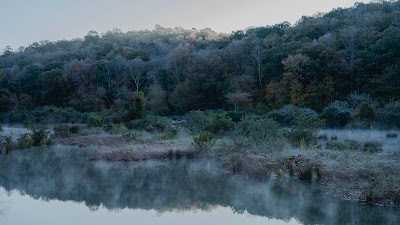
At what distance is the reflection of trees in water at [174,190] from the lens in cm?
987

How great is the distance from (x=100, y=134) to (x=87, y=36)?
6751 centimetres

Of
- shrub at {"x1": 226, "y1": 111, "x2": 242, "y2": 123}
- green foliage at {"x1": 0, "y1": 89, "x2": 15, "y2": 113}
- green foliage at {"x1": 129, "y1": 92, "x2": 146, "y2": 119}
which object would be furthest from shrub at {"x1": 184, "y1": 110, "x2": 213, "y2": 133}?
green foliage at {"x1": 0, "y1": 89, "x2": 15, "y2": 113}

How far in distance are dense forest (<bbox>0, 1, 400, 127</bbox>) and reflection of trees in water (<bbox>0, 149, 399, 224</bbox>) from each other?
13.1 meters

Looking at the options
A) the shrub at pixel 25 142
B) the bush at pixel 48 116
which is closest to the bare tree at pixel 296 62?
the bush at pixel 48 116

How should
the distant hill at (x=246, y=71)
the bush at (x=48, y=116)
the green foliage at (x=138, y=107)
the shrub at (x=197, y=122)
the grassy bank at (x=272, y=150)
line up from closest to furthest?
the grassy bank at (x=272, y=150) → the shrub at (x=197, y=122) → the green foliage at (x=138, y=107) → the distant hill at (x=246, y=71) → the bush at (x=48, y=116)

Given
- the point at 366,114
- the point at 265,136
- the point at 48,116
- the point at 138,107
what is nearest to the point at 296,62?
the point at 366,114

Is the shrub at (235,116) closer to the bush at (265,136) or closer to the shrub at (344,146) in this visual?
the bush at (265,136)

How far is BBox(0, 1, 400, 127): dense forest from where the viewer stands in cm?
3409

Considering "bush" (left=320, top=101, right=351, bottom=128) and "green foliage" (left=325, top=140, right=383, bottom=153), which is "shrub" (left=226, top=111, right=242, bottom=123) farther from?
"green foliage" (left=325, top=140, right=383, bottom=153)

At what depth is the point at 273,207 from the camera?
34.3ft

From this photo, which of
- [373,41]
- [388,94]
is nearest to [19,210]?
[388,94]

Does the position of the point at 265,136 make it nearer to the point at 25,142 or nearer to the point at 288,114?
the point at 288,114

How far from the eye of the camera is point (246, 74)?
137 feet

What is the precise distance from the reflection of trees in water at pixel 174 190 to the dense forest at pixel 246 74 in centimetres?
1306
